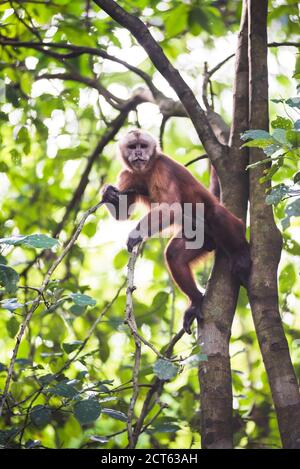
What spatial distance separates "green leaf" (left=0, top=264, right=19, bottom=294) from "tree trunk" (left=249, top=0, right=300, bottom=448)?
1.49 metres

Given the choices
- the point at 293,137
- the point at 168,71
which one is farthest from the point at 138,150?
the point at 293,137

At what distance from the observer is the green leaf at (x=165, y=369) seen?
2738 mm

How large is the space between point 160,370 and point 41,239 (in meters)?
0.86

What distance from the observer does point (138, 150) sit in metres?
5.68

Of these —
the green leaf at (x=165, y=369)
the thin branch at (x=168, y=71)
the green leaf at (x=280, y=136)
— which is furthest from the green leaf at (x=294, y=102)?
the green leaf at (x=165, y=369)

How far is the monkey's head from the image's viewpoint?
5617mm

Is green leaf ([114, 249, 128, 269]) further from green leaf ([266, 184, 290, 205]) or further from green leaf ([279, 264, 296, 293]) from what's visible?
green leaf ([266, 184, 290, 205])

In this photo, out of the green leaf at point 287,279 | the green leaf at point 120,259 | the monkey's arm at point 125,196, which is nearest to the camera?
the green leaf at point 287,279

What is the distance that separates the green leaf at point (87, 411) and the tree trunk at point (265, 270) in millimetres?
1007

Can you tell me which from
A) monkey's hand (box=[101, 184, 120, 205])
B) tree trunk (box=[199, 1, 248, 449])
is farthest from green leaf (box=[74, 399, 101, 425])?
monkey's hand (box=[101, 184, 120, 205])

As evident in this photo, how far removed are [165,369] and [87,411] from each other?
533mm
